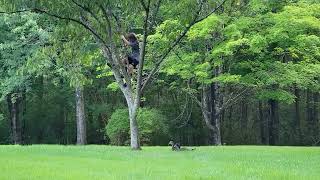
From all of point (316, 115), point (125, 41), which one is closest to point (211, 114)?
point (316, 115)

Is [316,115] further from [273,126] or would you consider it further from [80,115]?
[80,115]

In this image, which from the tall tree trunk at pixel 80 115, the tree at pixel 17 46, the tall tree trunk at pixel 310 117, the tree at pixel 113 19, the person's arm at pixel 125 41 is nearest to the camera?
the tree at pixel 113 19

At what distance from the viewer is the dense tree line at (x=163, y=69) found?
17.0 meters

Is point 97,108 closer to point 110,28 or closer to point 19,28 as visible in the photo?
point 19,28

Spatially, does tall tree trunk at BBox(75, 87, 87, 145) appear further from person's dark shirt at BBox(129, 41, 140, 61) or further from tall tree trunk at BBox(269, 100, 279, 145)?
person's dark shirt at BBox(129, 41, 140, 61)

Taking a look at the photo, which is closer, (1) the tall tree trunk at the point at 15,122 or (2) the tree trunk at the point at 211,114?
(2) the tree trunk at the point at 211,114

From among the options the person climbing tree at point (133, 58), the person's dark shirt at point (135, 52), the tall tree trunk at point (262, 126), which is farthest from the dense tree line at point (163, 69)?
the person's dark shirt at point (135, 52)

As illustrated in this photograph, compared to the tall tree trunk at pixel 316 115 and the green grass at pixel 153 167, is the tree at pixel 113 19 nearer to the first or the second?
the green grass at pixel 153 167

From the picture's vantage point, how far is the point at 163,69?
27.7 m

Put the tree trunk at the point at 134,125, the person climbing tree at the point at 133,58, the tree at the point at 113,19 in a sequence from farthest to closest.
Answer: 1. the person climbing tree at the point at 133,58
2. the tree trunk at the point at 134,125
3. the tree at the point at 113,19

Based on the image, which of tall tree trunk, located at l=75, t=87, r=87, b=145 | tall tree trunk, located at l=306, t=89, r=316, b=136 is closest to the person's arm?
tall tree trunk, located at l=75, t=87, r=87, b=145

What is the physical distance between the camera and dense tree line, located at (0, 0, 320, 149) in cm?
1702

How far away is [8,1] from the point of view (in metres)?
14.5

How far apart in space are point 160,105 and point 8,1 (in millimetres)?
23023
